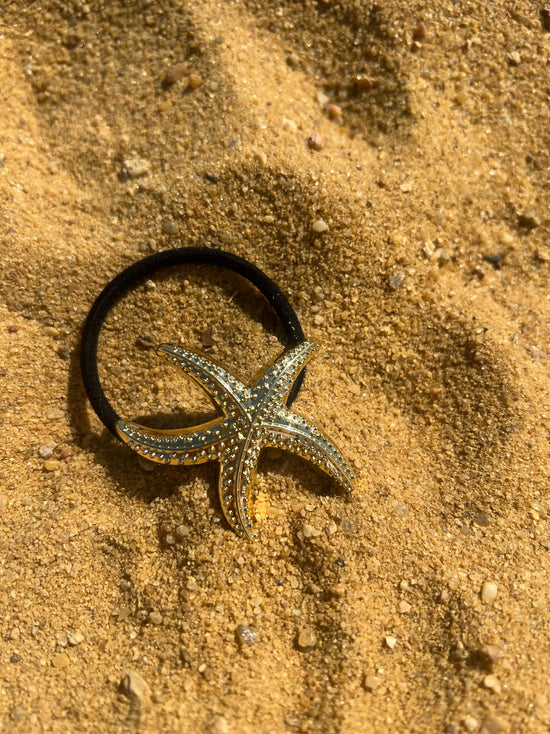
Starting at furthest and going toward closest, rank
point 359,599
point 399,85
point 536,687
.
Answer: point 399,85
point 359,599
point 536,687

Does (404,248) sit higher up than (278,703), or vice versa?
(404,248)

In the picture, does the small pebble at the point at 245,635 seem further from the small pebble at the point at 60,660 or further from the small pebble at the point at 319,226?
the small pebble at the point at 319,226

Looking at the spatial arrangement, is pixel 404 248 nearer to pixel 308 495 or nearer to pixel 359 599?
pixel 308 495

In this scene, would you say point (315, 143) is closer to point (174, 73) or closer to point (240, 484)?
point (174, 73)

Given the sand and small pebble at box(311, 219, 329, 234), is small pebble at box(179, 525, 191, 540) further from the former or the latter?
small pebble at box(311, 219, 329, 234)

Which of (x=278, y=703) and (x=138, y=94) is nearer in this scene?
(x=278, y=703)

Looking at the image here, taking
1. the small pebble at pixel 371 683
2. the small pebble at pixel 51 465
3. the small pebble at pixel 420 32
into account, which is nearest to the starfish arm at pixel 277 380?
the small pebble at pixel 51 465

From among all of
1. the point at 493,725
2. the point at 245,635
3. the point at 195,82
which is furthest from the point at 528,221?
the point at 245,635

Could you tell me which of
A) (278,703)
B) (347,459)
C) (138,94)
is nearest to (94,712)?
(278,703)

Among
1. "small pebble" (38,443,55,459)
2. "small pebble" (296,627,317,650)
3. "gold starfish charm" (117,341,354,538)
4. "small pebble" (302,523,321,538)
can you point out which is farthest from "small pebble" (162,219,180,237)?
"small pebble" (296,627,317,650)
